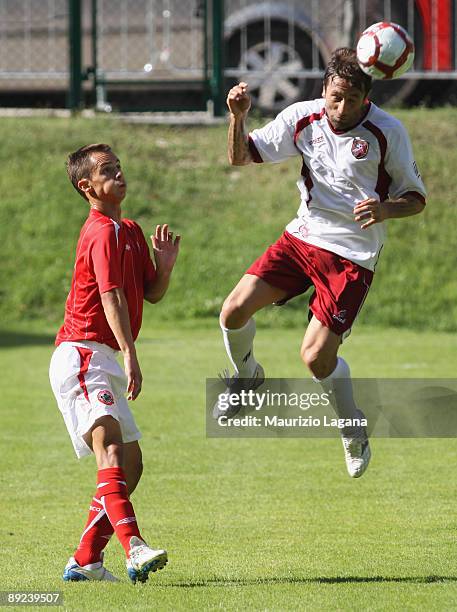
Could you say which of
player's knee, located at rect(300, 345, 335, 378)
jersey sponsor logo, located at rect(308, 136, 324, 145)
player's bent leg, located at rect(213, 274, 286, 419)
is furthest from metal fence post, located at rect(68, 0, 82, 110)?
player's knee, located at rect(300, 345, 335, 378)

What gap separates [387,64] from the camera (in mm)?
6723

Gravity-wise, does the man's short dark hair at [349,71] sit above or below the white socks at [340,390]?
above

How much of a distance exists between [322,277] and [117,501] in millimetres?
2276

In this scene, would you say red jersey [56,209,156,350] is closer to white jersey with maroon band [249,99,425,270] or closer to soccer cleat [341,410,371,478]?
white jersey with maroon band [249,99,425,270]

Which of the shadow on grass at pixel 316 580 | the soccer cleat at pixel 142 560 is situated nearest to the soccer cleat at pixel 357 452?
the shadow on grass at pixel 316 580

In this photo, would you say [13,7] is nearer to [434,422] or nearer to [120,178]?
[434,422]

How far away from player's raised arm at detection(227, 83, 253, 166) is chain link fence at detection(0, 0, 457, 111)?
36.6 ft

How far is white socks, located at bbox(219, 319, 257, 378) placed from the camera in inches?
303

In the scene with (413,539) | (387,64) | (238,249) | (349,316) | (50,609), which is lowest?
(238,249)

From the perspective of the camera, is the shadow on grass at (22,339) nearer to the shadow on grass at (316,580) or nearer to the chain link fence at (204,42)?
the chain link fence at (204,42)

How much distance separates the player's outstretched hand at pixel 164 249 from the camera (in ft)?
20.0

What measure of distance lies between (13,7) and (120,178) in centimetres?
1350

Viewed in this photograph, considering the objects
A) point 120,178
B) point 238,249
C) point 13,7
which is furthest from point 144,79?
point 120,178

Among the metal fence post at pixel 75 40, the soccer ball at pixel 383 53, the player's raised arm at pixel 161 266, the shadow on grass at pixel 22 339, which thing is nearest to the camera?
the player's raised arm at pixel 161 266
